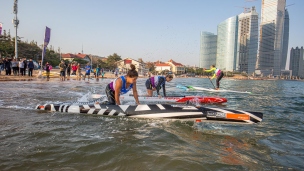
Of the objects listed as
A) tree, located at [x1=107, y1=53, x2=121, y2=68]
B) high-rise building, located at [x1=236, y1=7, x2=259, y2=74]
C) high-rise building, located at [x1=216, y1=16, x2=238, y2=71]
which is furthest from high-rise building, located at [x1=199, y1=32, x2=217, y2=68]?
tree, located at [x1=107, y1=53, x2=121, y2=68]

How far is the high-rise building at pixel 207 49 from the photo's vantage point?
16151 centimetres

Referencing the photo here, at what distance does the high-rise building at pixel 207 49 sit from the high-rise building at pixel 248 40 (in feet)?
88.4

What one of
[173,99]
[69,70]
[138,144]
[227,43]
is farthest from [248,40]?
[138,144]

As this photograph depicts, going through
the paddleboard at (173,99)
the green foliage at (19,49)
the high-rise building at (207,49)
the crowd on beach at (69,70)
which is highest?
the high-rise building at (207,49)

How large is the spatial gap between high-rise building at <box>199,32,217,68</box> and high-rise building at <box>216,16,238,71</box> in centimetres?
675

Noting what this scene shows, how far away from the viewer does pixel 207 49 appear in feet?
556

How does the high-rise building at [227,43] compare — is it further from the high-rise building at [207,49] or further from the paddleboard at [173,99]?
the paddleboard at [173,99]

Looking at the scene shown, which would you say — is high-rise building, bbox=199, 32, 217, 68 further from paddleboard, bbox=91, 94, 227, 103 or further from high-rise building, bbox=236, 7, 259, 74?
paddleboard, bbox=91, 94, 227, 103

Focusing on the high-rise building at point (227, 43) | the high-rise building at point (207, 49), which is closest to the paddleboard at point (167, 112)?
the high-rise building at point (207, 49)

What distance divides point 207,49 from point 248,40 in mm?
45719

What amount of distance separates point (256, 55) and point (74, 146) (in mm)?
210445

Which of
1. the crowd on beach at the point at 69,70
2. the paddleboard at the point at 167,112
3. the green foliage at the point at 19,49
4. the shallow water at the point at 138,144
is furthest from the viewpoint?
the green foliage at the point at 19,49

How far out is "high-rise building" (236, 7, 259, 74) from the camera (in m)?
185

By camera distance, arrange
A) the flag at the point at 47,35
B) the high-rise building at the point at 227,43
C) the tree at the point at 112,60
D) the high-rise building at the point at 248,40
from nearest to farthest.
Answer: the flag at the point at 47,35 → the tree at the point at 112,60 → the high-rise building at the point at 227,43 → the high-rise building at the point at 248,40
